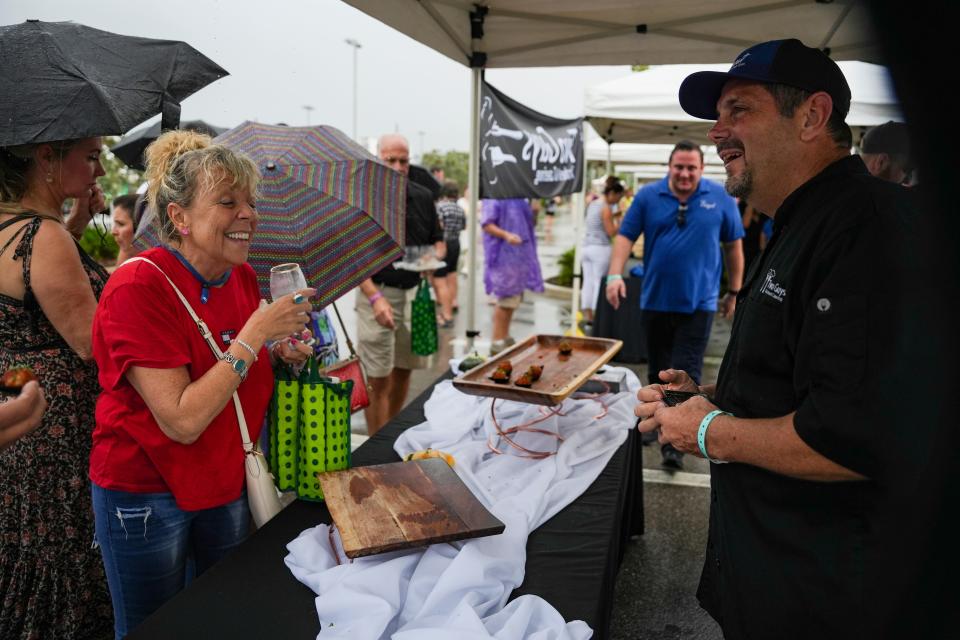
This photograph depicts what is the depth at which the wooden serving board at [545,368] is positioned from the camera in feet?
8.13

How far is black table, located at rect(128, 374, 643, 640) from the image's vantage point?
4.49 ft

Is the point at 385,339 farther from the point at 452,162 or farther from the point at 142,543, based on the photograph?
the point at 452,162

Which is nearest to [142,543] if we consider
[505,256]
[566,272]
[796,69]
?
[796,69]

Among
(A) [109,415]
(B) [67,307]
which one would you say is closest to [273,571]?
(A) [109,415]

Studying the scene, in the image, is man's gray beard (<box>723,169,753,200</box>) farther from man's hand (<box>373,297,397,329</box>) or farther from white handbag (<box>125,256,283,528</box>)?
man's hand (<box>373,297,397,329</box>)

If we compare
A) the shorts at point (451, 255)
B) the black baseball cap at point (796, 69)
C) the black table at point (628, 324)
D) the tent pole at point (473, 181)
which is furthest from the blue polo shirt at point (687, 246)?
the shorts at point (451, 255)

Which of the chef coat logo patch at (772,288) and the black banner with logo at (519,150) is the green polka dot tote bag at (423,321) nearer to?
the black banner with logo at (519,150)

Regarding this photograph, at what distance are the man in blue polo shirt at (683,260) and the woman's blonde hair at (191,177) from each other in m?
3.29

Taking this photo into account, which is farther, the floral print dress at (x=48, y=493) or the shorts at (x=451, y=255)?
the shorts at (x=451, y=255)

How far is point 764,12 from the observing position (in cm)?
409

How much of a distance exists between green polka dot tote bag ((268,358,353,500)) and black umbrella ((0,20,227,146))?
3.09 feet

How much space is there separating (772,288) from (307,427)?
4.46 feet

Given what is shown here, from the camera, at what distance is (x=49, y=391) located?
6.62 feet

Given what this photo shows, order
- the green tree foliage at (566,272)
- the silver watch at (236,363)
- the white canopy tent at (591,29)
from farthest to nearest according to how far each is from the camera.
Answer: the green tree foliage at (566,272)
the white canopy tent at (591,29)
the silver watch at (236,363)
